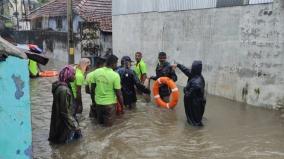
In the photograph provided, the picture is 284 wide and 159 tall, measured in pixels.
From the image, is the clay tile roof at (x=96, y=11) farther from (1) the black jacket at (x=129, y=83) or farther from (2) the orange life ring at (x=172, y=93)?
(1) the black jacket at (x=129, y=83)

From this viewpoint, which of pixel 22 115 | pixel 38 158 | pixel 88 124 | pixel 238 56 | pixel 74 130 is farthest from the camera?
pixel 238 56

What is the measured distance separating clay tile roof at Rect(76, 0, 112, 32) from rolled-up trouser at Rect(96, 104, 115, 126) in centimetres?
1552

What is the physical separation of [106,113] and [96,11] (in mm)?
18121

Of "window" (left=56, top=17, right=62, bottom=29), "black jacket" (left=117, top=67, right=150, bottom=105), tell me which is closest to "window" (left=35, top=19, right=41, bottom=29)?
"window" (left=56, top=17, right=62, bottom=29)

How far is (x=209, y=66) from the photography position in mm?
14484

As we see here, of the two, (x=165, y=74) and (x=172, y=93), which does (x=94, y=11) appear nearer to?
(x=165, y=74)

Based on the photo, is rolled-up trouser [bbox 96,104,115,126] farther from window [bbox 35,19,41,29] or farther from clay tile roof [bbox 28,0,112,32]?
window [bbox 35,19,41,29]

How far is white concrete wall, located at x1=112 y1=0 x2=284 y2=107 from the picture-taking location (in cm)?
1171

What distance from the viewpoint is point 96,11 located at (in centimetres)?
2684

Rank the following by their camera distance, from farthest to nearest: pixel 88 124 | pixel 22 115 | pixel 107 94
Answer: pixel 88 124, pixel 107 94, pixel 22 115

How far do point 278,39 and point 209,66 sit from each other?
3371 mm

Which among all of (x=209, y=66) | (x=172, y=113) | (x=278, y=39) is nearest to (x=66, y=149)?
(x=172, y=113)

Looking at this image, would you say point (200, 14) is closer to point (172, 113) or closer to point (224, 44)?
point (224, 44)

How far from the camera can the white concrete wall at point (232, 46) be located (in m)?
11.7
